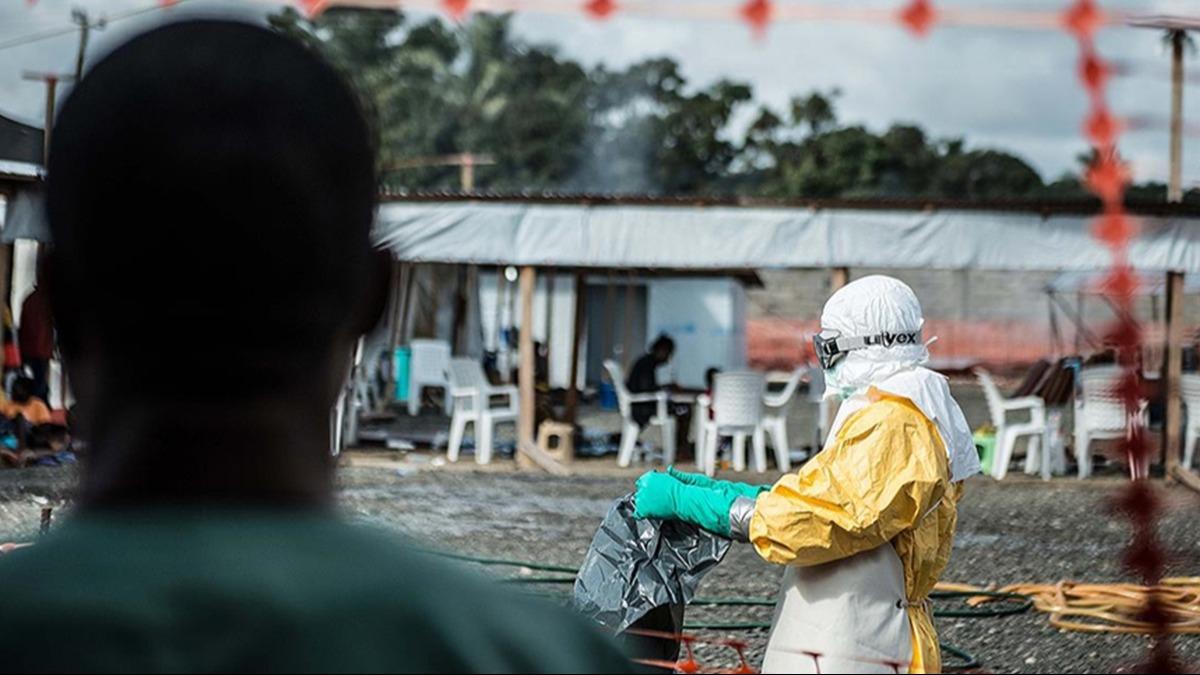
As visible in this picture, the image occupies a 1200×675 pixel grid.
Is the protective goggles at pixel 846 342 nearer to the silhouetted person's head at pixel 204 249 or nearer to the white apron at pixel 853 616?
the white apron at pixel 853 616

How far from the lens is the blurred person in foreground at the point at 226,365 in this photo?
0.94 m

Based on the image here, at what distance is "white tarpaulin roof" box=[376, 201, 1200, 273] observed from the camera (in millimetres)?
14047

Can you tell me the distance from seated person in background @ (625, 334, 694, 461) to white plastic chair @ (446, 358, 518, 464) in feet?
3.75

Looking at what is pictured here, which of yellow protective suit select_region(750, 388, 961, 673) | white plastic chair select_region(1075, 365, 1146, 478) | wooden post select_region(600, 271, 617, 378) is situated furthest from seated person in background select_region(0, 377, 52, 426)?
wooden post select_region(600, 271, 617, 378)

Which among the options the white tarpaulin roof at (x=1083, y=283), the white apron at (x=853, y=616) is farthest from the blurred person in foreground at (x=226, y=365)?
the white tarpaulin roof at (x=1083, y=283)

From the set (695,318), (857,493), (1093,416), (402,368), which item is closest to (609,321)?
(695,318)

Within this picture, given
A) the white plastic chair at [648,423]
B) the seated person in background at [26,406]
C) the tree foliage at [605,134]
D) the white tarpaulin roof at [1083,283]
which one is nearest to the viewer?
the seated person in background at [26,406]

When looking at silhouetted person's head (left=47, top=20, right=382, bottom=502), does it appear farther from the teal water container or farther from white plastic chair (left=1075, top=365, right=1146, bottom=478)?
the teal water container

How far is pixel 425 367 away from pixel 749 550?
12299mm

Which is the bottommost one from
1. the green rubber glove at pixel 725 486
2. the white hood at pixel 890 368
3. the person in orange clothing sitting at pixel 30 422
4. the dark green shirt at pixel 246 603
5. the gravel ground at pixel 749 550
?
the gravel ground at pixel 749 550

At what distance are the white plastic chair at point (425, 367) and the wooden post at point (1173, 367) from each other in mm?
10506

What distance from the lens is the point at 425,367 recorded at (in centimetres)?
2238

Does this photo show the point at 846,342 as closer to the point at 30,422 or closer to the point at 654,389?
the point at 30,422

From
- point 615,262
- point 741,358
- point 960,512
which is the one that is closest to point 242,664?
point 960,512
